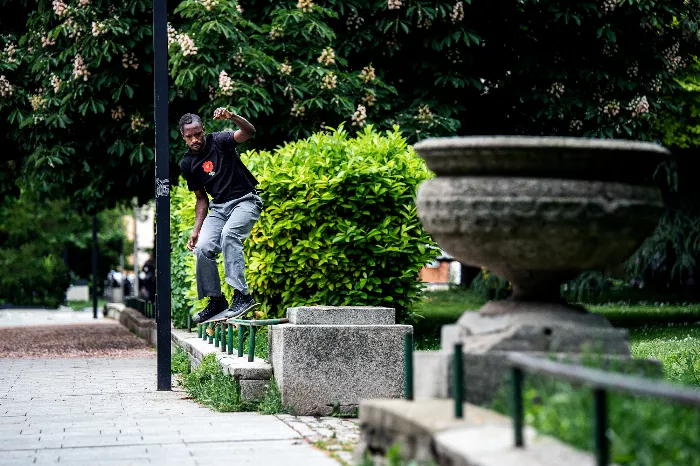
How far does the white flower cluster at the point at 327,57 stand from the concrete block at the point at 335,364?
7.08 m

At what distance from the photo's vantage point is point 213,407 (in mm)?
9062

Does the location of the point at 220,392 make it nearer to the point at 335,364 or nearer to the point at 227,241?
the point at 335,364

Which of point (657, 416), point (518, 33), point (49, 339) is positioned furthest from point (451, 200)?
point (49, 339)

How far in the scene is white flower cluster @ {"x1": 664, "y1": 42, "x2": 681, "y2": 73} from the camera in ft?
55.8

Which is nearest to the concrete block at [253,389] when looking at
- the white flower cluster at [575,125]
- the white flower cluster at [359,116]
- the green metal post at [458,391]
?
the green metal post at [458,391]

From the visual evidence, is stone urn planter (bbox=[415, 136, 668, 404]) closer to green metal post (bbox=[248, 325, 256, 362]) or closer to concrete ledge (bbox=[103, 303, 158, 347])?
green metal post (bbox=[248, 325, 256, 362])

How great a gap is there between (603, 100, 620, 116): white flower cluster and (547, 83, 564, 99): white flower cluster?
0.69 m

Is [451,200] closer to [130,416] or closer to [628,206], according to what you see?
[628,206]

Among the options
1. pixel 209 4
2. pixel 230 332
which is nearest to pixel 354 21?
pixel 209 4

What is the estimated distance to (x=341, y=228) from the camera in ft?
35.3

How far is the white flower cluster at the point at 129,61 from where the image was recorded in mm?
16219

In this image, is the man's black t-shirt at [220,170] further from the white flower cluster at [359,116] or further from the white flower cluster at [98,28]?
the white flower cluster at [98,28]

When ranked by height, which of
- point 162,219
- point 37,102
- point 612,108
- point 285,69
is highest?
point 285,69

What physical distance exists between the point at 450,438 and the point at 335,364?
13.6ft
